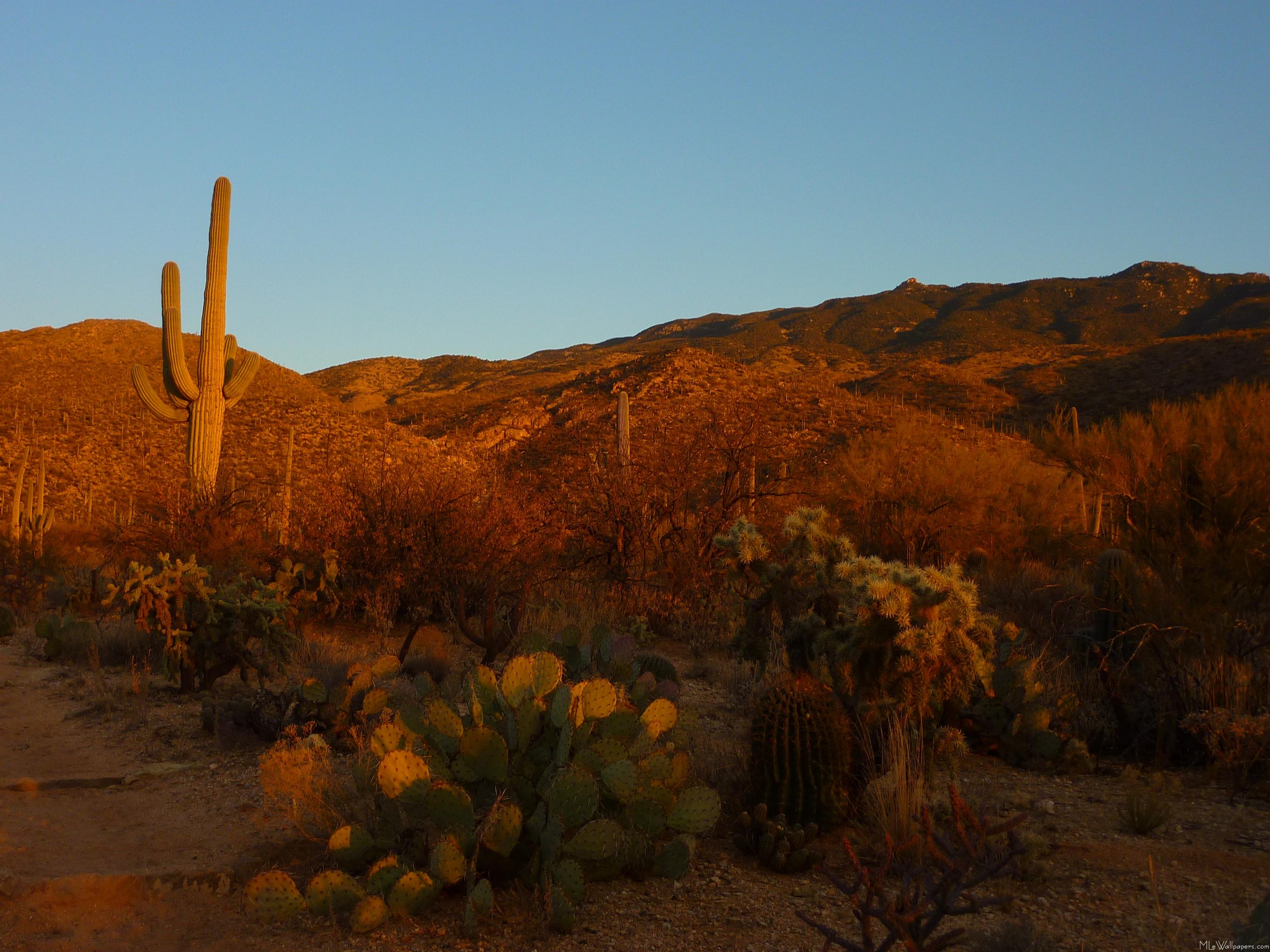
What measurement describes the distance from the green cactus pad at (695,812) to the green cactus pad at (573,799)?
1.62 feet

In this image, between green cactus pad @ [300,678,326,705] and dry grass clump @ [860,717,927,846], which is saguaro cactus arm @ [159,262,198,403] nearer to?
green cactus pad @ [300,678,326,705]

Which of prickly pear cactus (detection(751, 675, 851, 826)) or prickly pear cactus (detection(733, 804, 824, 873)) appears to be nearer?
prickly pear cactus (detection(733, 804, 824, 873))

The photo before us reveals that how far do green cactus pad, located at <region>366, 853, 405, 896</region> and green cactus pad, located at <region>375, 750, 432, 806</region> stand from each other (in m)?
0.25

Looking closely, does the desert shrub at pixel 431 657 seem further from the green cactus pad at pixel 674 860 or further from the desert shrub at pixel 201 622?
the green cactus pad at pixel 674 860

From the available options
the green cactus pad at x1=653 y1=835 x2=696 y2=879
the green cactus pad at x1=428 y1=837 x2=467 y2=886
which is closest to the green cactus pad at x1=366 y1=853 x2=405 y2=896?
the green cactus pad at x1=428 y1=837 x2=467 y2=886

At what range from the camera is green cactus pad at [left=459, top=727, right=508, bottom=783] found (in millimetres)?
4090

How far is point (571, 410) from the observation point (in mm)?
35500

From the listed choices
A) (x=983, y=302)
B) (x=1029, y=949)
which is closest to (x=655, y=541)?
(x=1029, y=949)

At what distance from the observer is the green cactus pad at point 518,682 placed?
14.0 feet

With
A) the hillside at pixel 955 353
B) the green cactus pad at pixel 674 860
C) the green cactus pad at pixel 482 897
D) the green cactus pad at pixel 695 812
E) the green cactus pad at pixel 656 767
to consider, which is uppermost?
the hillside at pixel 955 353

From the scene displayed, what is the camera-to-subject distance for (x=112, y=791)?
559cm

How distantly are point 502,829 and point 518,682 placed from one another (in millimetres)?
700

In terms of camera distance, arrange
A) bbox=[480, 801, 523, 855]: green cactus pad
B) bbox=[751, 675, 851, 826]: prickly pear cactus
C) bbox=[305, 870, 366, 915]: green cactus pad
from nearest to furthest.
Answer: bbox=[305, 870, 366, 915]: green cactus pad → bbox=[480, 801, 523, 855]: green cactus pad → bbox=[751, 675, 851, 826]: prickly pear cactus

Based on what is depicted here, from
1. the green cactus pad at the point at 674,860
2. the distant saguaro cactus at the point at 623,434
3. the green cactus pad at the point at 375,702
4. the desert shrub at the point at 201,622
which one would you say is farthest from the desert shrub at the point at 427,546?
the green cactus pad at the point at 674,860
